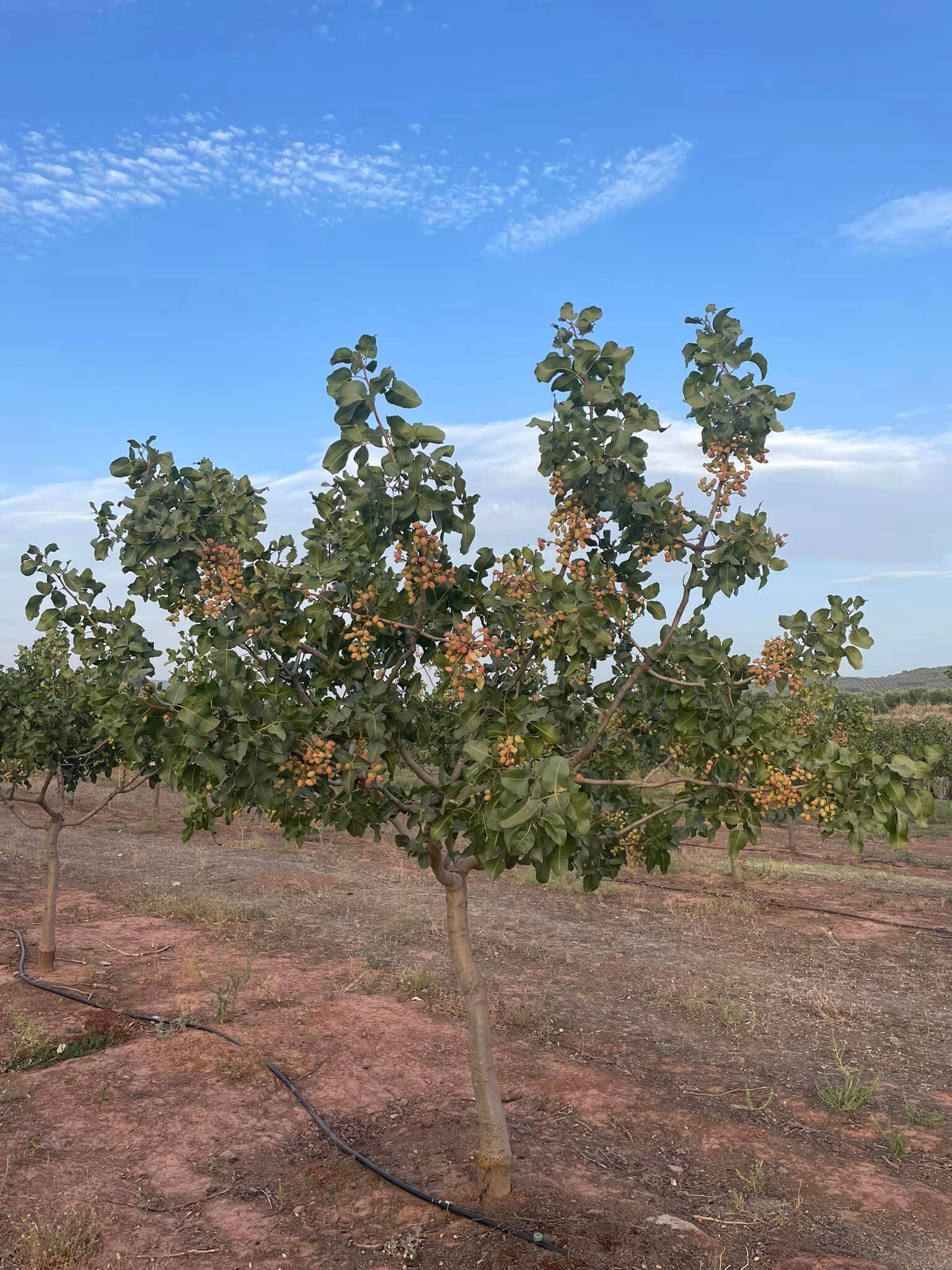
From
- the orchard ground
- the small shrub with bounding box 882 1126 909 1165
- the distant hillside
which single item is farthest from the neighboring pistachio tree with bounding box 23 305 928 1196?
the distant hillside

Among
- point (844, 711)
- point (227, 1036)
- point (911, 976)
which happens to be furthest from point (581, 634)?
point (844, 711)

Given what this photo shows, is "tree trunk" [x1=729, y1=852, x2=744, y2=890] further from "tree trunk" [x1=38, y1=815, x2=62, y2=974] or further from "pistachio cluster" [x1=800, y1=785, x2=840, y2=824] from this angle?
"pistachio cluster" [x1=800, y1=785, x2=840, y2=824]

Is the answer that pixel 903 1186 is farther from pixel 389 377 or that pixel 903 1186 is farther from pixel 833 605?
pixel 389 377

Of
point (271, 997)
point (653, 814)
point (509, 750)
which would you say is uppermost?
point (509, 750)

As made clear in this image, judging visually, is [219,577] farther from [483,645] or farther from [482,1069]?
[482,1069]

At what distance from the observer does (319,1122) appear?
7172 mm

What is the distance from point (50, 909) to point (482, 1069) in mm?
7974

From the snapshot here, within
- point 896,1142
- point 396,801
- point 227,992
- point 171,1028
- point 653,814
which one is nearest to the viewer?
point 653,814

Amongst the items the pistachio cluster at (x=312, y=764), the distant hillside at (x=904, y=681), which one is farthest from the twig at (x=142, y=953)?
the distant hillside at (x=904, y=681)

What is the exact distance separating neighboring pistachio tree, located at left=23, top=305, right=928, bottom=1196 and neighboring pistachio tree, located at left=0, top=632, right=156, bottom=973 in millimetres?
5411

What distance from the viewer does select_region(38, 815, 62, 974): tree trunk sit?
447 inches

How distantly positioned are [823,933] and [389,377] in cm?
1428

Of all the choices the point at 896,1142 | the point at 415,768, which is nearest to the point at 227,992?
the point at 415,768

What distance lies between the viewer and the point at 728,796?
16.8 feet
